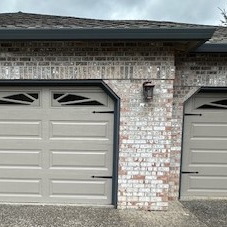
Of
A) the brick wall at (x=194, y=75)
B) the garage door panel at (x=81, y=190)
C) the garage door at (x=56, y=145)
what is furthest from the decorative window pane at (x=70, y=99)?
the brick wall at (x=194, y=75)

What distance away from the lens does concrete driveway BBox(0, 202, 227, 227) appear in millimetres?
4391

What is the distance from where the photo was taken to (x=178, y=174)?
5.59 m

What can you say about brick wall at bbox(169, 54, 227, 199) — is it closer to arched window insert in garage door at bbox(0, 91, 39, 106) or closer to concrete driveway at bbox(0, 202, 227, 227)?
concrete driveway at bbox(0, 202, 227, 227)

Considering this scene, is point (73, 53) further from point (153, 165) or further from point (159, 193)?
point (159, 193)

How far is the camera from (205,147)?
5.71 metres

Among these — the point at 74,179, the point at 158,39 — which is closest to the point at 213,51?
the point at 158,39

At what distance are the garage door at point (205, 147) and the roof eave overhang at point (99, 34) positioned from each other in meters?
1.70

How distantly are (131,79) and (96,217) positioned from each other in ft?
7.87

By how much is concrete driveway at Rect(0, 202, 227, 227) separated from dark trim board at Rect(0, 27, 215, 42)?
2896 millimetres

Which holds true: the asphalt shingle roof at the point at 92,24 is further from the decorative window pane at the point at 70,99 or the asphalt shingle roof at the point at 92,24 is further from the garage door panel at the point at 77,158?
the garage door panel at the point at 77,158

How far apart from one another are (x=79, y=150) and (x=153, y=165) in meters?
1.37

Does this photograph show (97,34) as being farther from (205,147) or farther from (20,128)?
(205,147)

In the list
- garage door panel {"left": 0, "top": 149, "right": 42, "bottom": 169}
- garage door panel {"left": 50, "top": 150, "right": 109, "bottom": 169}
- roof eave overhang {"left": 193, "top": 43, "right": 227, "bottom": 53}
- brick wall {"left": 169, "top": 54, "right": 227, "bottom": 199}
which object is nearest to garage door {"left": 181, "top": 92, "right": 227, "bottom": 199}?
brick wall {"left": 169, "top": 54, "right": 227, "bottom": 199}

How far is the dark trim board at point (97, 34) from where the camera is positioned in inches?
169
